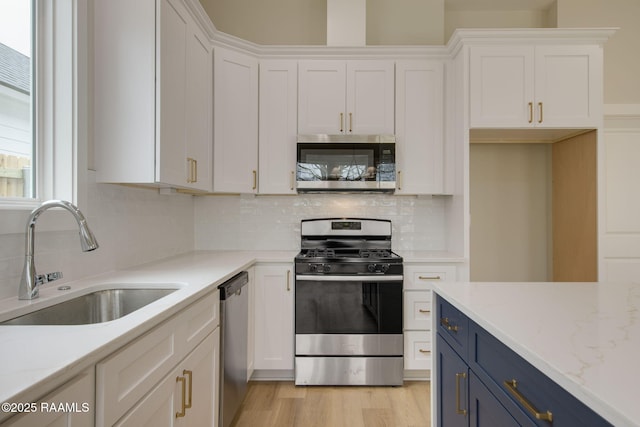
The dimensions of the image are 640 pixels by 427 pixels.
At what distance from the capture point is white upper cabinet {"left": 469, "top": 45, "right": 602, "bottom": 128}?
2.58m

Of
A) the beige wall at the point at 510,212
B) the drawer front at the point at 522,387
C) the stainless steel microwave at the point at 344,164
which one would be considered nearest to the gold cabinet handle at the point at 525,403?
the drawer front at the point at 522,387

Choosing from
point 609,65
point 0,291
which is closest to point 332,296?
point 0,291

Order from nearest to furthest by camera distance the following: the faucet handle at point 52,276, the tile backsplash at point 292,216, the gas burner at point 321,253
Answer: the faucet handle at point 52,276 → the gas burner at point 321,253 → the tile backsplash at point 292,216

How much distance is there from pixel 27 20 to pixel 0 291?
1.15 metres

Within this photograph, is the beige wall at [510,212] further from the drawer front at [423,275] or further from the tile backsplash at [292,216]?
the drawer front at [423,275]

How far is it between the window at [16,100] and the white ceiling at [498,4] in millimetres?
3188

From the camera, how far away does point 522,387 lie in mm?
867

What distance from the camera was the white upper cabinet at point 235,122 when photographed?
2654mm

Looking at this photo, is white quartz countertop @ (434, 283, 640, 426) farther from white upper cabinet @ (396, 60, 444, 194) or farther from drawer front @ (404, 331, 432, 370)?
white upper cabinet @ (396, 60, 444, 194)

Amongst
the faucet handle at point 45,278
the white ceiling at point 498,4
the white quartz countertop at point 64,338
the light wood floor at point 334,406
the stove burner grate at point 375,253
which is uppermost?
the white ceiling at point 498,4

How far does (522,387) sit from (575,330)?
22cm

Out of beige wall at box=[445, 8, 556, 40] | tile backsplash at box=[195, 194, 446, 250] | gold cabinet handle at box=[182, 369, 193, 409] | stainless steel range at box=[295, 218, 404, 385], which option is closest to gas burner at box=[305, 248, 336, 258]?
stainless steel range at box=[295, 218, 404, 385]

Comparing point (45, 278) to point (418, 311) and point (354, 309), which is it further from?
point (418, 311)

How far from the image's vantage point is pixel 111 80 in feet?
5.77
